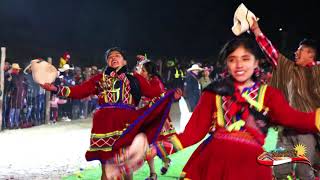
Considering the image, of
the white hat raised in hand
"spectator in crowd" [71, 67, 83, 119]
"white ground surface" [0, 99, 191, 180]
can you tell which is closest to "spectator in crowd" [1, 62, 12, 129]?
"white ground surface" [0, 99, 191, 180]

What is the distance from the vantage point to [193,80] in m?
16.5

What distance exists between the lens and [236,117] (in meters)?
3.84

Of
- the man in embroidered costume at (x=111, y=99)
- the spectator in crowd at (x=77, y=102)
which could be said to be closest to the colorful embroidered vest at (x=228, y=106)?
the man in embroidered costume at (x=111, y=99)

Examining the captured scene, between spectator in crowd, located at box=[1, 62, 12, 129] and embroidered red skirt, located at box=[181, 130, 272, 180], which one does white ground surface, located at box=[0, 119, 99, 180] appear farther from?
embroidered red skirt, located at box=[181, 130, 272, 180]

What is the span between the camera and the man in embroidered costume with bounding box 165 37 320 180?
12.2 ft

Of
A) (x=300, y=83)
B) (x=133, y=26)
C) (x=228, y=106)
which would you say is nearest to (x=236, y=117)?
(x=228, y=106)

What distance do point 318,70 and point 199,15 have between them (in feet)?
122

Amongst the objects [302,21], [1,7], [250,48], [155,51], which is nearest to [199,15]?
[155,51]

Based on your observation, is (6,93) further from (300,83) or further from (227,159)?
(227,159)

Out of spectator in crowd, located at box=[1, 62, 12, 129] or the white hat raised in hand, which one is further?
spectator in crowd, located at box=[1, 62, 12, 129]

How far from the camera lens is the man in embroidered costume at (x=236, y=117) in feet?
12.2

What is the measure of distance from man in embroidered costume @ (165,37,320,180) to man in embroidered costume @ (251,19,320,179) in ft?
6.74

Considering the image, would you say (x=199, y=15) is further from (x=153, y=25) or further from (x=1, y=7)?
(x=1, y=7)

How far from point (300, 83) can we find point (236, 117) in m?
2.49
